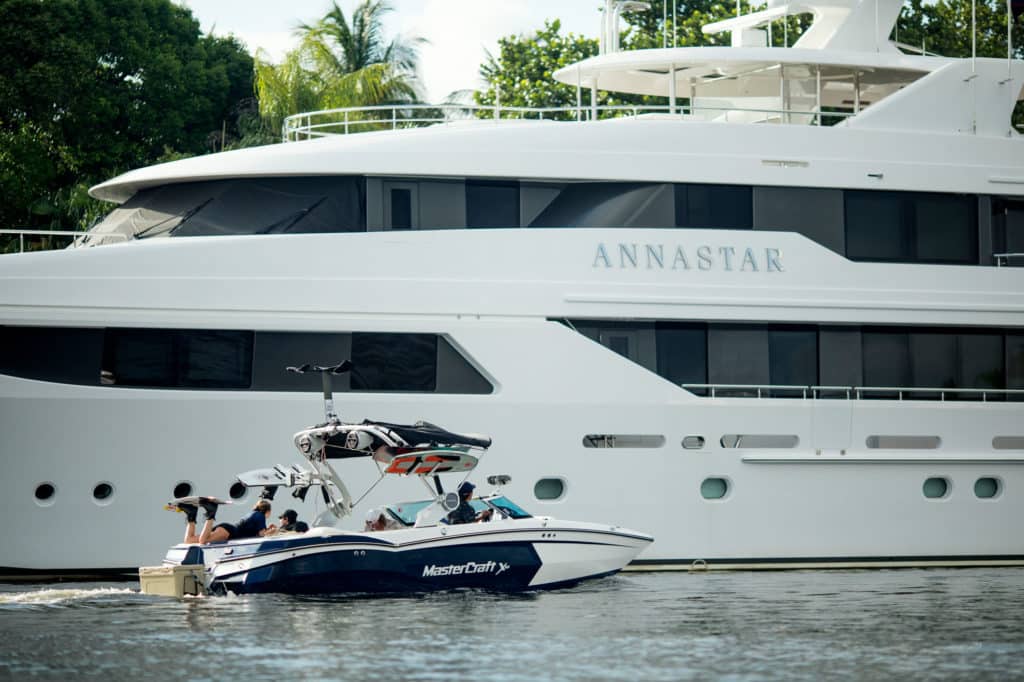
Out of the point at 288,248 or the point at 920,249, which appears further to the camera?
the point at 920,249

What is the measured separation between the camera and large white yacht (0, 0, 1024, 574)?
1644 centimetres

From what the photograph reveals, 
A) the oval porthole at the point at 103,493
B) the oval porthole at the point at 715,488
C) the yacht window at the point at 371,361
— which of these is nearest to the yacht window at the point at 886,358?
the oval porthole at the point at 715,488

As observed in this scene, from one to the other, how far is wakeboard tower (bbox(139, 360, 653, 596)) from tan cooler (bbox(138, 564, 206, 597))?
10 mm

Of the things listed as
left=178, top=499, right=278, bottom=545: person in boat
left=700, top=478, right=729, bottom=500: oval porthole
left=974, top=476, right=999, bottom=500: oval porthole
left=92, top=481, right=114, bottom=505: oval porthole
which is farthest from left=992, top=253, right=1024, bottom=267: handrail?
left=92, top=481, right=114, bottom=505: oval porthole

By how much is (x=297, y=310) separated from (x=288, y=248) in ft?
2.41

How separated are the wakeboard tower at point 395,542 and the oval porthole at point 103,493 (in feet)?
3.09

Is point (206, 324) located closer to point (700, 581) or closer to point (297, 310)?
point (297, 310)

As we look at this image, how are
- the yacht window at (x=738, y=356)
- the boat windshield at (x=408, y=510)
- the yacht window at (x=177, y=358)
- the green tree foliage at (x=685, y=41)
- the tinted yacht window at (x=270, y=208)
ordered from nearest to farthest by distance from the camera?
the yacht window at (x=177, y=358) → the boat windshield at (x=408, y=510) → the tinted yacht window at (x=270, y=208) → the yacht window at (x=738, y=356) → the green tree foliage at (x=685, y=41)

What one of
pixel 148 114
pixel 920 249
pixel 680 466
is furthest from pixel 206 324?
pixel 148 114

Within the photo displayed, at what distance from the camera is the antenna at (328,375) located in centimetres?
1633

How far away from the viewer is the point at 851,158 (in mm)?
18781

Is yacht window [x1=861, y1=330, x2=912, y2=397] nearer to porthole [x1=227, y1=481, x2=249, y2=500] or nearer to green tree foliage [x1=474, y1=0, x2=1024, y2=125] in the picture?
porthole [x1=227, y1=481, x2=249, y2=500]

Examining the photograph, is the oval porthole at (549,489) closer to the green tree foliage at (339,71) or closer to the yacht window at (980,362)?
the yacht window at (980,362)

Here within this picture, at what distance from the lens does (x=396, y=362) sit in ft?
56.2
